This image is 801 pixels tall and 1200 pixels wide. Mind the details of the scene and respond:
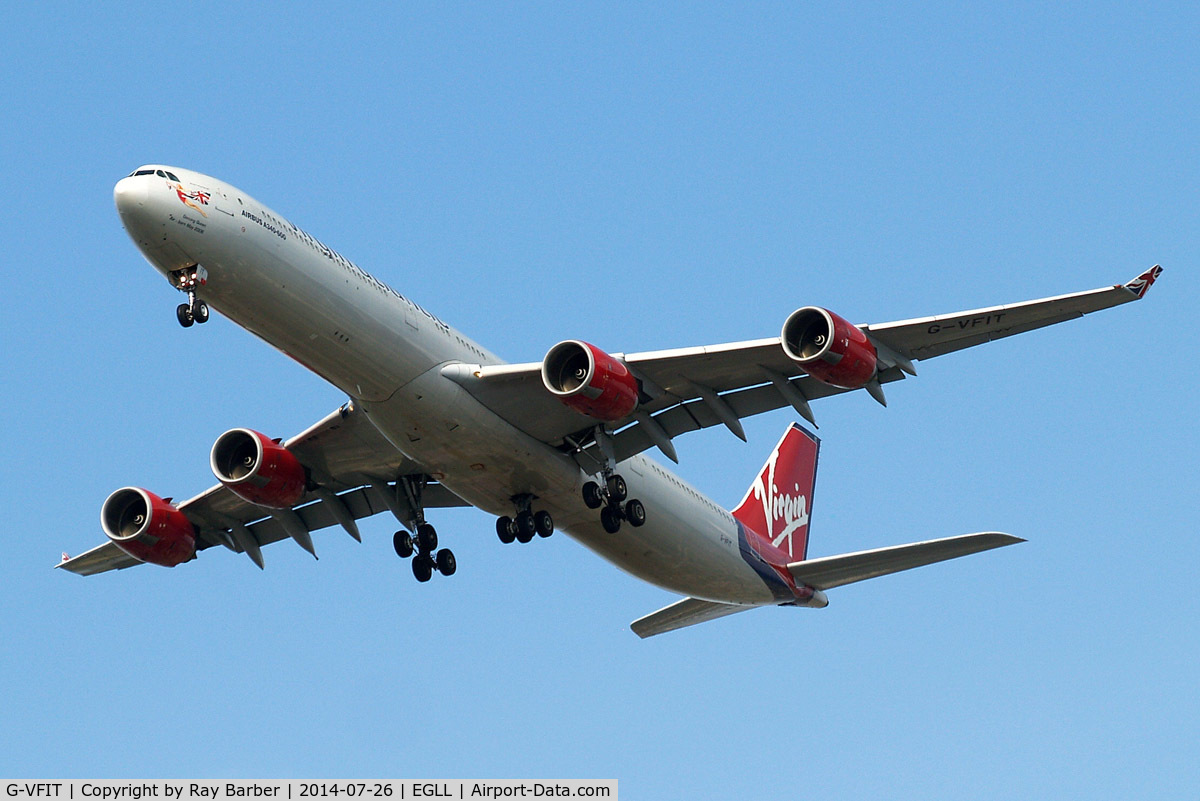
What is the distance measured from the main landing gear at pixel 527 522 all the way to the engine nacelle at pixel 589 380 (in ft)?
13.2

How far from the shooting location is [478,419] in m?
32.9

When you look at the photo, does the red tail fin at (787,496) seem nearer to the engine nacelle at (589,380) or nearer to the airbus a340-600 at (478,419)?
the airbus a340-600 at (478,419)

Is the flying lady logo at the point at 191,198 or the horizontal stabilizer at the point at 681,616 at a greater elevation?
the flying lady logo at the point at 191,198

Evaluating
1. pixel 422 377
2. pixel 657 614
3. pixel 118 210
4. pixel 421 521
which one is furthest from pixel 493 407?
pixel 657 614

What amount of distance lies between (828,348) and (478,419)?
24.1ft

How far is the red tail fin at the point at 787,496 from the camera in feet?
144

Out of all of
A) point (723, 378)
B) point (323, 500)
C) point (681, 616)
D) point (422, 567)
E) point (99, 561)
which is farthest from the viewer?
point (681, 616)

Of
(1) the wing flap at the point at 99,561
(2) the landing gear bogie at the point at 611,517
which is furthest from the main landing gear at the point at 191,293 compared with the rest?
(1) the wing flap at the point at 99,561

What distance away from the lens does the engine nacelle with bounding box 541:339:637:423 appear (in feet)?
104

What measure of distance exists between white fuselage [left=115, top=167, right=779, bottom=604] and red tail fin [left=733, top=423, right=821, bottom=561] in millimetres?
5898

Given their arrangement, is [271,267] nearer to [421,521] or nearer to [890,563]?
[421,521]

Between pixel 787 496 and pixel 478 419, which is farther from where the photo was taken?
pixel 787 496

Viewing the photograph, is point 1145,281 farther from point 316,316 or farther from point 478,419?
point 316,316
